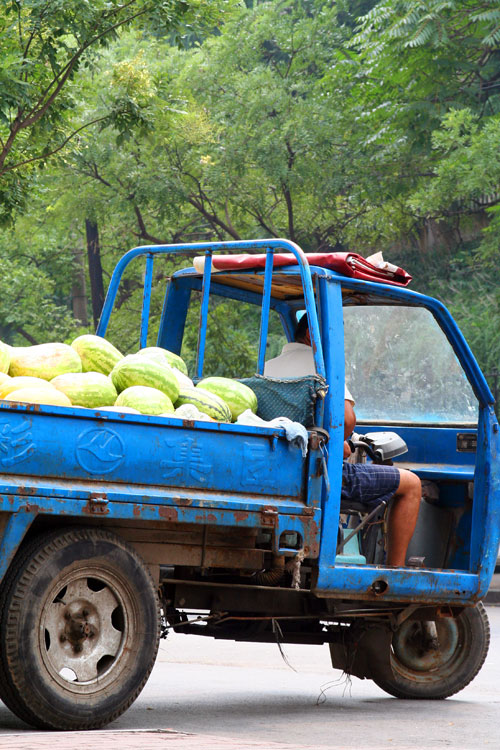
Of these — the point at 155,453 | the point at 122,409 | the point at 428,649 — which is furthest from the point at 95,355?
the point at 428,649

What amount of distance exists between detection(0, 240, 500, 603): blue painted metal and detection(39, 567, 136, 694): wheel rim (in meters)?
0.32

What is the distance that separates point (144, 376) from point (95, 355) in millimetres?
467

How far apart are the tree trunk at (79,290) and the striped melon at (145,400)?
22.7 metres

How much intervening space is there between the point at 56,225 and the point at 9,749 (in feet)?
73.8

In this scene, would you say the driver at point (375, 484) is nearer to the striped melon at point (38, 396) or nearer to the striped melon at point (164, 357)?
the striped melon at point (164, 357)

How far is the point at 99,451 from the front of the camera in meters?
5.24

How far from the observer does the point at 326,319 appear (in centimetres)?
641

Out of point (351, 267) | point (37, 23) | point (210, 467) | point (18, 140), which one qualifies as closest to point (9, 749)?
point (210, 467)

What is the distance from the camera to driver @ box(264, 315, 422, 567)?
6633 millimetres

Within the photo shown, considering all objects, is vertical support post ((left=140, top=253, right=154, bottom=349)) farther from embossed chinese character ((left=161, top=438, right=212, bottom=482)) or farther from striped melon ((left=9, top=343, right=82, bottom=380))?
embossed chinese character ((left=161, top=438, right=212, bottom=482))

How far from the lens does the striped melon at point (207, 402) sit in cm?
608

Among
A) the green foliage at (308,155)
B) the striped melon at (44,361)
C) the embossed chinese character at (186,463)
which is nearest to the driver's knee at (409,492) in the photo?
the embossed chinese character at (186,463)

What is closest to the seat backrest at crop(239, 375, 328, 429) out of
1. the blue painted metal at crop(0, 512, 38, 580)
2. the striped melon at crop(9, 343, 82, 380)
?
the striped melon at crop(9, 343, 82, 380)

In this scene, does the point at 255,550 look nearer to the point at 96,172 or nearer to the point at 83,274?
the point at 96,172
